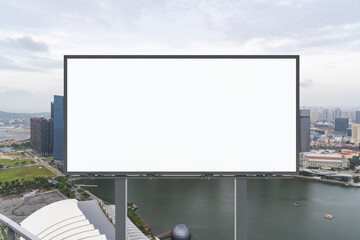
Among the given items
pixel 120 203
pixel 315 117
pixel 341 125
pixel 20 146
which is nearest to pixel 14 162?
pixel 20 146

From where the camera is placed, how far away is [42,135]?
759 inches

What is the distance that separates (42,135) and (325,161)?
2577 centimetres

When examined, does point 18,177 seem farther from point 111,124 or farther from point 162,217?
point 111,124

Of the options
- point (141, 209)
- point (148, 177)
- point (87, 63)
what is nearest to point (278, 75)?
point (148, 177)

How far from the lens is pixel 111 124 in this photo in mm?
1688

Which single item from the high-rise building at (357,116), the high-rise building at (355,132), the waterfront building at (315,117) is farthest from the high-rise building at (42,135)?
the high-rise building at (357,116)

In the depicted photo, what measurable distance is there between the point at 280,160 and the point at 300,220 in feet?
31.8

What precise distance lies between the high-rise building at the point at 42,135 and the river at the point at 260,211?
30.4 feet

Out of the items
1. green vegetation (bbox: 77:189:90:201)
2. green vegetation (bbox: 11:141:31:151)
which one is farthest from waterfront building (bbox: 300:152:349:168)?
green vegetation (bbox: 11:141:31:151)

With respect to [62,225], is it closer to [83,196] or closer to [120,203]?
[120,203]

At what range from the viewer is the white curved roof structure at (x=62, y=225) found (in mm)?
5332

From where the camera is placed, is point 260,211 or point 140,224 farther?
point 260,211

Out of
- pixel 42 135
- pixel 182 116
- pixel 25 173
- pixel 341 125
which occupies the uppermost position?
pixel 182 116

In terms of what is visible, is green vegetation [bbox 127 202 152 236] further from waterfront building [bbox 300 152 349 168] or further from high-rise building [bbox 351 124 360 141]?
high-rise building [bbox 351 124 360 141]
